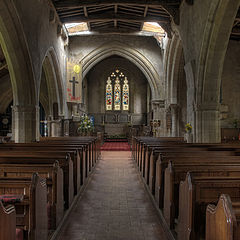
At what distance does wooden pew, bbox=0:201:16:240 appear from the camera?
153 cm

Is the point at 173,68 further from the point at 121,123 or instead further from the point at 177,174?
the point at 177,174

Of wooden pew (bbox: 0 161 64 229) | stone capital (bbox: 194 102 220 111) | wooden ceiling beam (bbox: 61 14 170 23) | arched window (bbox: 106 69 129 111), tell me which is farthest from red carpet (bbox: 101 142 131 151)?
wooden pew (bbox: 0 161 64 229)

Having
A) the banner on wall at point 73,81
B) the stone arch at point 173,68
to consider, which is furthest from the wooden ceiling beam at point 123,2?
the banner on wall at point 73,81

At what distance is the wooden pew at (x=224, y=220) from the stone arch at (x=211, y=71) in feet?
19.8

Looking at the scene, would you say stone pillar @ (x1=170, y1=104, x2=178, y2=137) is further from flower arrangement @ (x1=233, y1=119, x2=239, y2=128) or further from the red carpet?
flower arrangement @ (x1=233, y1=119, x2=239, y2=128)

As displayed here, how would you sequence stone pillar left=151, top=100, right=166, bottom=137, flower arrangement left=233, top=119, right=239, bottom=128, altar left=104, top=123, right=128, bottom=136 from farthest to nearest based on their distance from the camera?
altar left=104, top=123, right=128, bottom=136, stone pillar left=151, top=100, right=166, bottom=137, flower arrangement left=233, top=119, right=239, bottom=128

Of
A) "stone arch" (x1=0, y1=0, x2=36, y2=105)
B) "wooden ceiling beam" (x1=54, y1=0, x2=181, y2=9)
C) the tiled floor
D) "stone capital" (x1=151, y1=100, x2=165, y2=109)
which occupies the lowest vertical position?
the tiled floor

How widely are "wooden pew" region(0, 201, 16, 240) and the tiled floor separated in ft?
3.73

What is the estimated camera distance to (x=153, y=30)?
1331cm

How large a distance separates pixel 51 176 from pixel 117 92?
18335 millimetres

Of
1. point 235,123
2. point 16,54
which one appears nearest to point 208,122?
point 235,123

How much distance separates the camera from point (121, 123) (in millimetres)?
19406

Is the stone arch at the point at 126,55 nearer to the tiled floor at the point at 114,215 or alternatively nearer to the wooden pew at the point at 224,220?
the tiled floor at the point at 114,215

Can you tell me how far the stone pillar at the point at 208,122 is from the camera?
7539 millimetres
